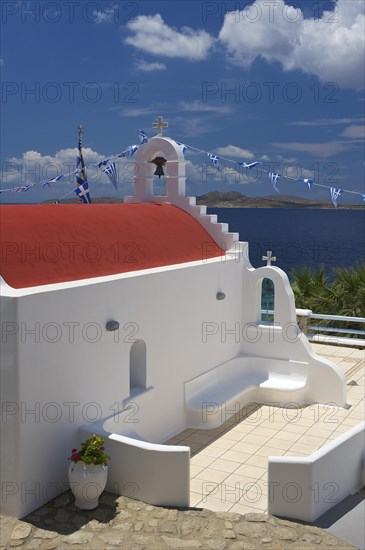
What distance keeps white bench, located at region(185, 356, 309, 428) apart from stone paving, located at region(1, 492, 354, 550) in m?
4.04

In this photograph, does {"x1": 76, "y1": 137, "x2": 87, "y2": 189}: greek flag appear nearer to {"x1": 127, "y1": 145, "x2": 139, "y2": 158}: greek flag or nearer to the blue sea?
{"x1": 127, "y1": 145, "x2": 139, "y2": 158}: greek flag

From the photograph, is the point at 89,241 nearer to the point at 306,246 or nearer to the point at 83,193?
the point at 83,193

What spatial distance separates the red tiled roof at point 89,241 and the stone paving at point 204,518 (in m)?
3.69

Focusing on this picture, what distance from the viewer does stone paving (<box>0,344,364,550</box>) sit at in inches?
340

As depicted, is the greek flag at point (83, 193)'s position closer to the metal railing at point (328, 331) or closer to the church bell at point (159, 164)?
the church bell at point (159, 164)

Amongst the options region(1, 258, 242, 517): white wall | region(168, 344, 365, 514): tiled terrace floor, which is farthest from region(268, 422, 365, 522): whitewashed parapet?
region(1, 258, 242, 517): white wall

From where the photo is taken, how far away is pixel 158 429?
41.5 ft

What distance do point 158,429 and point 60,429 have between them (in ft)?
10.2

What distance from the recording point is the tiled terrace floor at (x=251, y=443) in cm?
1049

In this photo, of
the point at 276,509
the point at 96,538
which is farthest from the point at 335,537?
the point at 96,538

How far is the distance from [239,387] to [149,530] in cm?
628

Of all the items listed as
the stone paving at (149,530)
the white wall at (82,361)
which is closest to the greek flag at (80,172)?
the white wall at (82,361)

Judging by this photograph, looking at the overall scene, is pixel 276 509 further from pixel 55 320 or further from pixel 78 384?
pixel 55 320

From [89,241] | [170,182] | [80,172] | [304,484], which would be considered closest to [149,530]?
[304,484]
